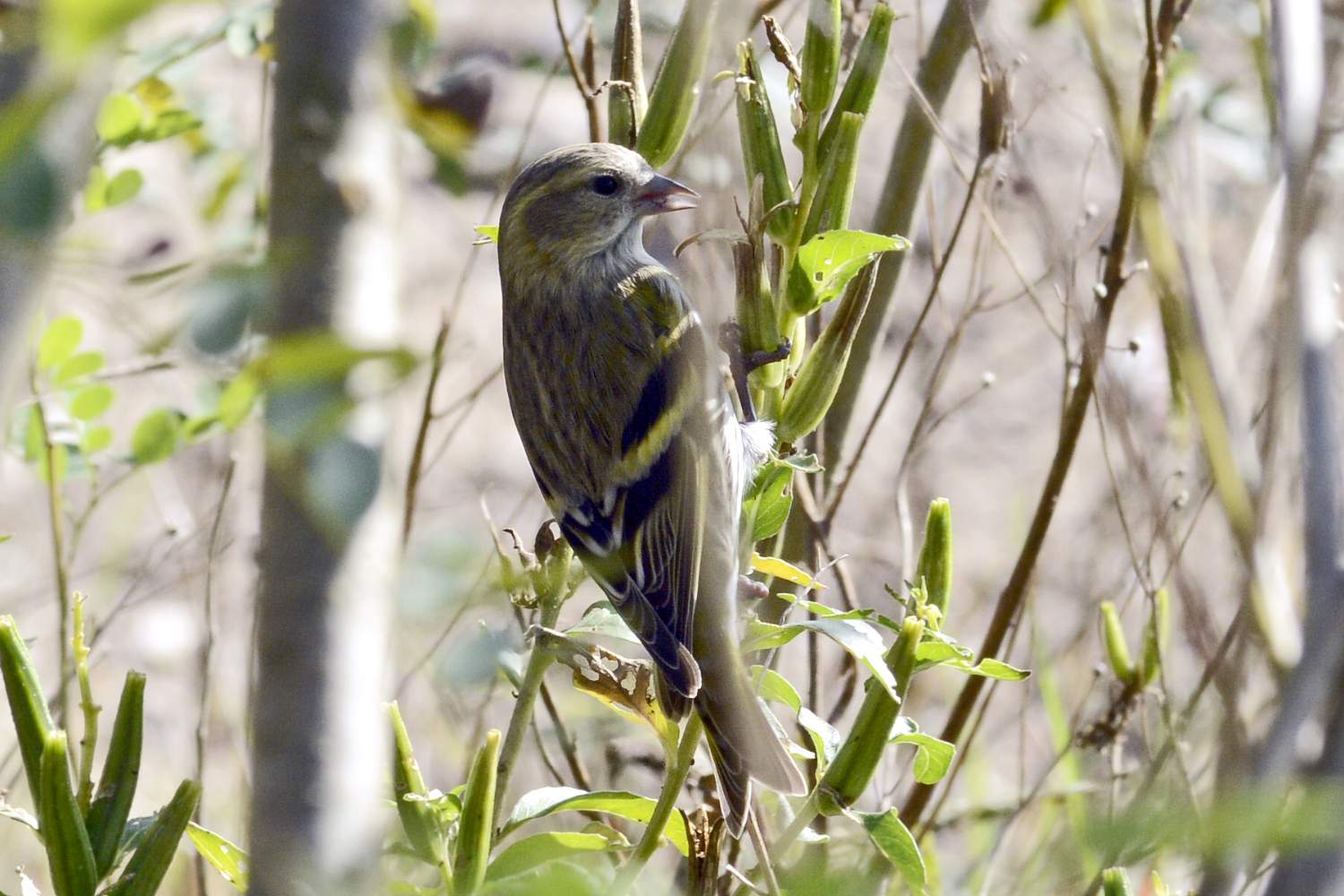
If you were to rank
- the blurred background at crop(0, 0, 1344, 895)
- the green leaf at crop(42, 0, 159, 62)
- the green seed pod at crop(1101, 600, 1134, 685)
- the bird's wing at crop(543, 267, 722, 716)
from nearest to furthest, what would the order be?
the green leaf at crop(42, 0, 159, 62), the blurred background at crop(0, 0, 1344, 895), the bird's wing at crop(543, 267, 722, 716), the green seed pod at crop(1101, 600, 1134, 685)

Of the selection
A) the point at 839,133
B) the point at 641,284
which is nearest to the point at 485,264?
the point at 641,284

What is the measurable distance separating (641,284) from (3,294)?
6.82ft

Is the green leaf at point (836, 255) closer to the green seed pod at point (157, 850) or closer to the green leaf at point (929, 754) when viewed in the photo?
the green leaf at point (929, 754)

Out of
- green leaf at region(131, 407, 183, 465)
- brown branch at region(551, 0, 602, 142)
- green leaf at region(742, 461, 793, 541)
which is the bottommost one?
green leaf at region(131, 407, 183, 465)

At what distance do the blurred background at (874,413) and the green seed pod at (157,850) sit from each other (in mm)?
275

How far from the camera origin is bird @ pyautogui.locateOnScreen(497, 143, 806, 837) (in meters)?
1.82

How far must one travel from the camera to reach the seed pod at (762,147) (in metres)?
1.75

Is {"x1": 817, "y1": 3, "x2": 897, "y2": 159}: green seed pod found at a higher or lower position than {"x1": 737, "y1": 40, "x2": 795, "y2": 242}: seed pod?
higher

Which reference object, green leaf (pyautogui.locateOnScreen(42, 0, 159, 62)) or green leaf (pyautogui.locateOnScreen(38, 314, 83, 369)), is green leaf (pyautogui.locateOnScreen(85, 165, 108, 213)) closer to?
green leaf (pyautogui.locateOnScreen(38, 314, 83, 369))

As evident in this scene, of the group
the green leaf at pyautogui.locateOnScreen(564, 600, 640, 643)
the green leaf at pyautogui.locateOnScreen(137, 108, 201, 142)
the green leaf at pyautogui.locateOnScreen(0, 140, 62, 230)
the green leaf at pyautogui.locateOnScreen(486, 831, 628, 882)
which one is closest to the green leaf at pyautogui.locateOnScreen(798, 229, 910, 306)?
the green leaf at pyautogui.locateOnScreen(564, 600, 640, 643)

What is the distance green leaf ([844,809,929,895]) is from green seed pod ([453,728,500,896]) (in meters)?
0.41

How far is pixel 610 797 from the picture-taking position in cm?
175

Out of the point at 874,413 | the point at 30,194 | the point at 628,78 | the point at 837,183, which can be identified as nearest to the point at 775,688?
the point at 837,183

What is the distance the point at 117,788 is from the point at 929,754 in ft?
3.19
